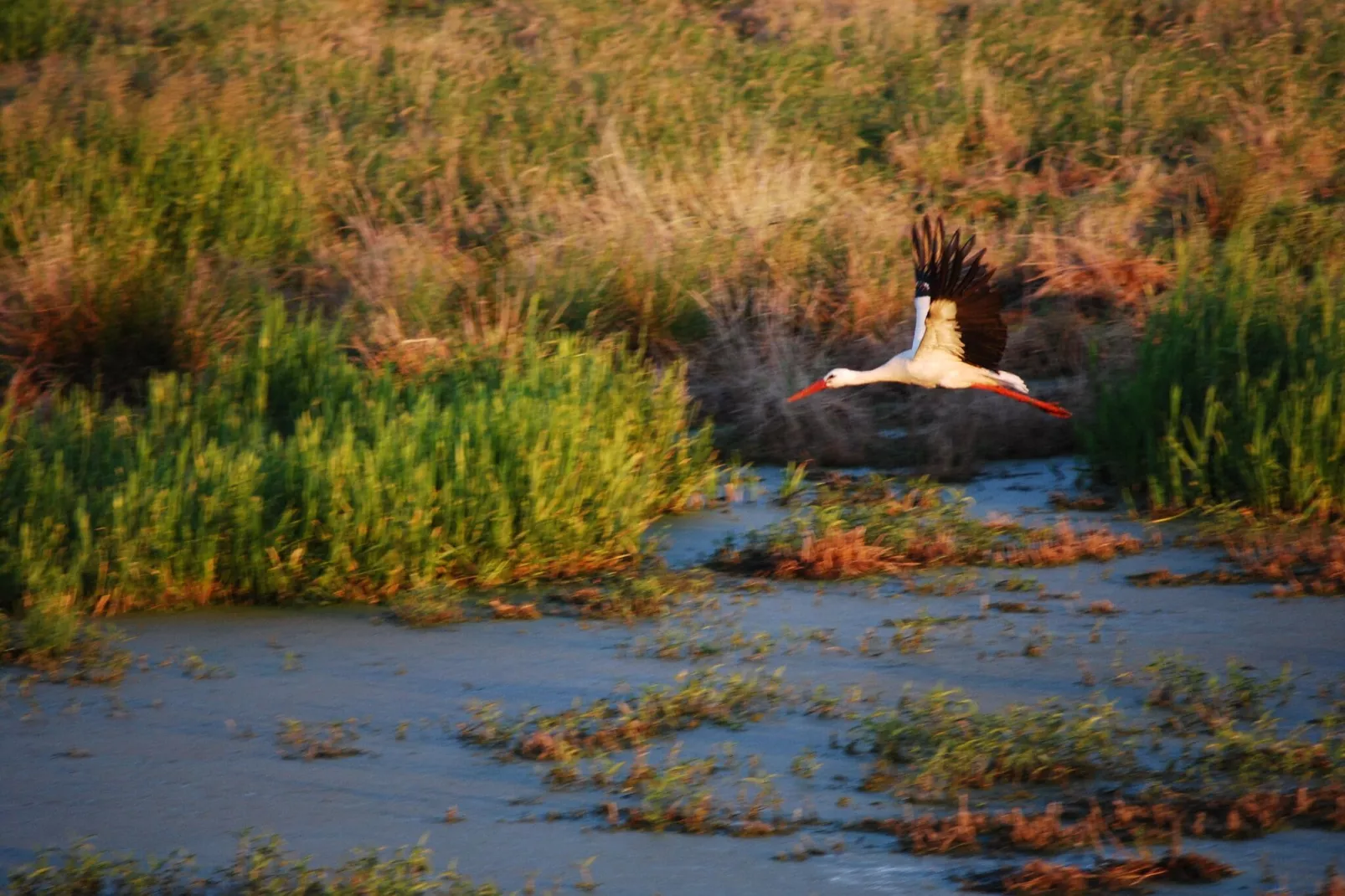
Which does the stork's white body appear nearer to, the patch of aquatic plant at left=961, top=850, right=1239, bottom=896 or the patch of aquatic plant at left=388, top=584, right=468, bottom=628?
the patch of aquatic plant at left=388, top=584, right=468, bottom=628

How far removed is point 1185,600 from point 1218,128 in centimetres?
666

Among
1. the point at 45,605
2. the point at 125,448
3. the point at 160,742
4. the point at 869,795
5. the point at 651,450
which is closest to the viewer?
the point at 869,795

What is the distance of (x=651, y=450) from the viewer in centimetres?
741

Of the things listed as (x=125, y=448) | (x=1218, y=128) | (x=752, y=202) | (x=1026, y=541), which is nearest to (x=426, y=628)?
(x=125, y=448)

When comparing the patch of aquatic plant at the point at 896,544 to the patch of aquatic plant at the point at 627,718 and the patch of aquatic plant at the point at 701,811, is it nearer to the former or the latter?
the patch of aquatic plant at the point at 627,718

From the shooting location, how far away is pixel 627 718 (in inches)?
184

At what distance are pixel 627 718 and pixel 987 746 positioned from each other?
104cm

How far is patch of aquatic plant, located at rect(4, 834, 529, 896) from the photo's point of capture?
11.8ft

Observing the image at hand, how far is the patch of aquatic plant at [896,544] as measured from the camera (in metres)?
6.49

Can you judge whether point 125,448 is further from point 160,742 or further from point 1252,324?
point 1252,324

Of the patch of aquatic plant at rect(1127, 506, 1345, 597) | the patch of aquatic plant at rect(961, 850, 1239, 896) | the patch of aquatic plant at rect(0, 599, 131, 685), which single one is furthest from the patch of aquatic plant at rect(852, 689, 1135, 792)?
the patch of aquatic plant at rect(0, 599, 131, 685)

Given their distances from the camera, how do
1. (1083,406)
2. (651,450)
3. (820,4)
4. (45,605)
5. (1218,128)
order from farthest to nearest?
1. (820,4)
2. (1218,128)
3. (1083,406)
4. (651,450)
5. (45,605)

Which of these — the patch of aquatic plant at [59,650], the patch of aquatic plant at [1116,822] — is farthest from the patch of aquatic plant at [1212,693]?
the patch of aquatic plant at [59,650]

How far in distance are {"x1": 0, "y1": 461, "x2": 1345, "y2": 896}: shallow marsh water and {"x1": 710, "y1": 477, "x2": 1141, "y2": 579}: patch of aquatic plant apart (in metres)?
0.11
